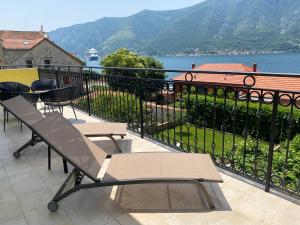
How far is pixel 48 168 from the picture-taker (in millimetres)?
3404

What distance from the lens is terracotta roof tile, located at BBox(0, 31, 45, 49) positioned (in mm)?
32213

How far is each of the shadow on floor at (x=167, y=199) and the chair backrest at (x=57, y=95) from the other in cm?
327

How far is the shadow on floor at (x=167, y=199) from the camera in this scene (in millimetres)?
2502

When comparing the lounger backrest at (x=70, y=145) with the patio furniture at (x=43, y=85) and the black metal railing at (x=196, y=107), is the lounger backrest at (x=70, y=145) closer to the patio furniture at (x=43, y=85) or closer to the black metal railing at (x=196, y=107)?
the black metal railing at (x=196, y=107)

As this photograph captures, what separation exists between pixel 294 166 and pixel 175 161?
423cm

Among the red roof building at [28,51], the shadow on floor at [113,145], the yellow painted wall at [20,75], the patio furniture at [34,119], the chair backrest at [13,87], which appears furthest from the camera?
the red roof building at [28,51]

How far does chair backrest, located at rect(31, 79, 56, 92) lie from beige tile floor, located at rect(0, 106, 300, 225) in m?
4.01

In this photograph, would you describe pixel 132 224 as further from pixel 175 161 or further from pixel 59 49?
pixel 59 49

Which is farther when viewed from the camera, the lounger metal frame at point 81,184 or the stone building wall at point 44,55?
the stone building wall at point 44,55

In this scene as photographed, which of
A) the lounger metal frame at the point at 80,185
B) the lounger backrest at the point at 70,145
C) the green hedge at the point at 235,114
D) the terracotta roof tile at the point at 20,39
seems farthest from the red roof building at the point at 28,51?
the lounger metal frame at the point at 80,185

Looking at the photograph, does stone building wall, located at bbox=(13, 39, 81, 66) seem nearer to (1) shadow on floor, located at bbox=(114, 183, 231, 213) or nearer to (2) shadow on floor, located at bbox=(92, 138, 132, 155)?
(2) shadow on floor, located at bbox=(92, 138, 132, 155)

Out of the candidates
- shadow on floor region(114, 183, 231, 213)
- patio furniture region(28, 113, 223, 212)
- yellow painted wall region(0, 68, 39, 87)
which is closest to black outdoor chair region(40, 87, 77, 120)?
patio furniture region(28, 113, 223, 212)

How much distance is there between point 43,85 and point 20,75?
4.41 feet

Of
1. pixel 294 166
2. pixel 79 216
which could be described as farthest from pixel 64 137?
pixel 294 166
